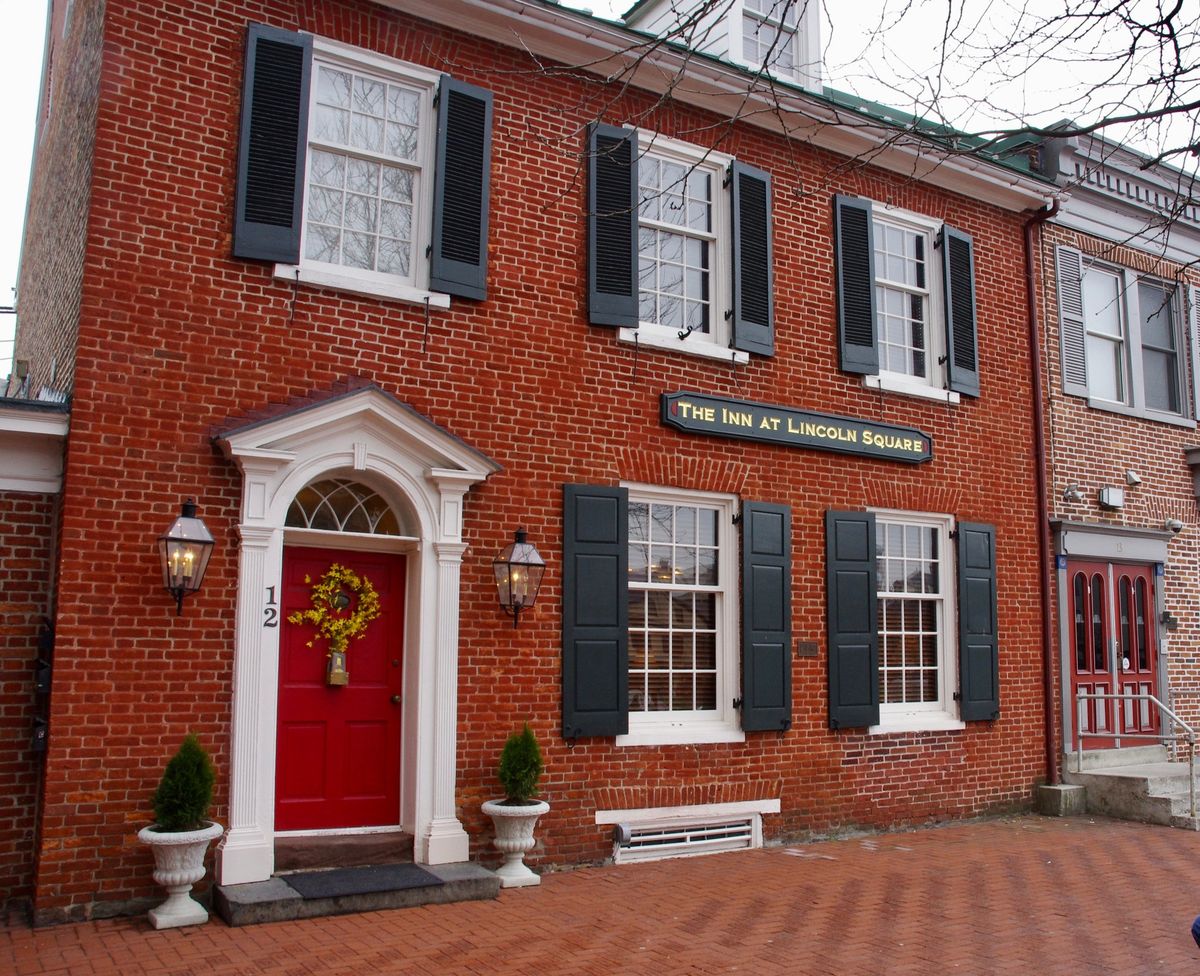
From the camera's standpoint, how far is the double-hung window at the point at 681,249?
9664 millimetres

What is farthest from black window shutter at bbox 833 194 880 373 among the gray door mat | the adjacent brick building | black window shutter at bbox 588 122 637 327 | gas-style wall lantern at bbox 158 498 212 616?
gas-style wall lantern at bbox 158 498 212 616

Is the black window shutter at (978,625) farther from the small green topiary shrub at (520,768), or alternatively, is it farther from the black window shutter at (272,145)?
the black window shutter at (272,145)

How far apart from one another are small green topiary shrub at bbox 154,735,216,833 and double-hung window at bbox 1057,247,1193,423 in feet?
33.0

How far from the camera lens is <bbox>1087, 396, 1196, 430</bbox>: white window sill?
41.8ft

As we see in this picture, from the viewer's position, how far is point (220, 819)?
7148 mm

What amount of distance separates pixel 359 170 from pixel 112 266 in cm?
204

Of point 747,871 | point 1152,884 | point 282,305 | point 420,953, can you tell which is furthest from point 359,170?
point 1152,884

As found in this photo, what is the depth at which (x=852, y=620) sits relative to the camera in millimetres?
10281

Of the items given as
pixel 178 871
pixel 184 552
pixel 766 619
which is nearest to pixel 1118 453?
pixel 766 619

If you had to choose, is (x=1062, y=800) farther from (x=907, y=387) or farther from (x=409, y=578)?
(x=409, y=578)

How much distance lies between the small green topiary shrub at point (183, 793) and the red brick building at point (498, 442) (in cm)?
40

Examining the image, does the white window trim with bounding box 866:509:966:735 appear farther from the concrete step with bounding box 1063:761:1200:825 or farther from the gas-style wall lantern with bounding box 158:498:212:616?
the gas-style wall lantern with bounding box 158:498:212:616

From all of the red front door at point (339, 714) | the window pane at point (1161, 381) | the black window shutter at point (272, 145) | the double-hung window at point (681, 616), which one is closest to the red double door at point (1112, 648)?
the window pane at point (1161, 381)

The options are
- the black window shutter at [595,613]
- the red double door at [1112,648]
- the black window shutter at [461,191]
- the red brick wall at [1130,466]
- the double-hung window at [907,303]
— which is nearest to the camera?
the black window shutter at [461,191]
